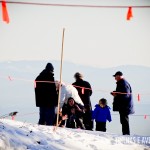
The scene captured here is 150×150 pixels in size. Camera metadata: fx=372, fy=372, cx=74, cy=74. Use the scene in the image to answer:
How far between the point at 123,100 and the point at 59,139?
2149mm

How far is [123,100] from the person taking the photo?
826 centimetres

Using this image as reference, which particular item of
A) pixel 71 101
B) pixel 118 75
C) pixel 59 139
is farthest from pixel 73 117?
pixel 59 139

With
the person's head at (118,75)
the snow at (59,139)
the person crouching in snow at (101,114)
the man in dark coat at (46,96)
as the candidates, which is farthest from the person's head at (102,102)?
the man in dark coat at (46,96)

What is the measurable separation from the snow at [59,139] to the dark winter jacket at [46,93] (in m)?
0.75

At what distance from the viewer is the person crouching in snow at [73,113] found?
27.0 feet

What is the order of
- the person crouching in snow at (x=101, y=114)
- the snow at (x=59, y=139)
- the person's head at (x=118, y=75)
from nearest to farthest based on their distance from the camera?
the snow at (x=59, y=139) < the person's head at (x=118, y=75) < the person crouching in snow at (x=101, y=114)

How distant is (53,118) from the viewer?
809 cm

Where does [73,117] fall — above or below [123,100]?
below

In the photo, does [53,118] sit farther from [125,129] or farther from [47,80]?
[125,129]

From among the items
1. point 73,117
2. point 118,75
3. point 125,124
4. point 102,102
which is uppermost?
point 118,75

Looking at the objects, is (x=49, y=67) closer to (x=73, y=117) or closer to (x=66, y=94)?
(x=66, y=94)

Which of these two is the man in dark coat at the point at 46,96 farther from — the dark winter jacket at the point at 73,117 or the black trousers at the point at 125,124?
the black trousers at the point at 125,124

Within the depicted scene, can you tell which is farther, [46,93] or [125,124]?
[46,93]

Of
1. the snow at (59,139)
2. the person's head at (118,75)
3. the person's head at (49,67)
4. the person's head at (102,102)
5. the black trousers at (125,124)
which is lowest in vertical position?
the snow at (59,139)
